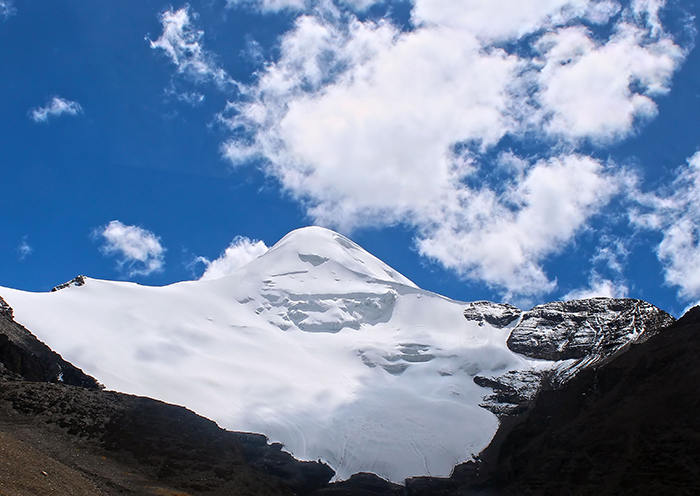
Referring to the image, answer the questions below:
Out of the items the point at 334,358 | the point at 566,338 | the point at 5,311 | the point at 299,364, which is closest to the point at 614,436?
the point at 566,338

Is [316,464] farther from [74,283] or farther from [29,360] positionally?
[74,283]

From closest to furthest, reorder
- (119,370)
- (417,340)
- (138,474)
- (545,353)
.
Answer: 1. (138,474)
2. (119,370)
3. (545,353)
4. (417,340)

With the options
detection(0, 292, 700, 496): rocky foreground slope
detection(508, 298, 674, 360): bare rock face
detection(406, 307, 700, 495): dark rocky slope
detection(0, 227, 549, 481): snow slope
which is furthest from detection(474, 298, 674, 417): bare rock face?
detection(0, 292, 700, 496): rocky foreground slope

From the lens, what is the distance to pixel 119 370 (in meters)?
126

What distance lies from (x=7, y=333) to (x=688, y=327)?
92164 mm

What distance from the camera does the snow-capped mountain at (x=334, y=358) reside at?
4771 inches

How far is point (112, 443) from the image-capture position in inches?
2980

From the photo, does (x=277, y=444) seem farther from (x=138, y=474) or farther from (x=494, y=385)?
(x=494, y=385)

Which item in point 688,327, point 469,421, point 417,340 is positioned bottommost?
point 469,421

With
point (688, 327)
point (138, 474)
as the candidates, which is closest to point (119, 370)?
point (138, 474)

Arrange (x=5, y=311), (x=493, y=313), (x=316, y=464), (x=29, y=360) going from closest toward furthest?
(x=29, y=360)
(x=316, y=464)
(x=5, y=311)
(x=493, y=313)

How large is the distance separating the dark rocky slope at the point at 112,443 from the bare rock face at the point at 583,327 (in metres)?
74.0

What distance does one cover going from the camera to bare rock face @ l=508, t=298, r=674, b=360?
149975mm

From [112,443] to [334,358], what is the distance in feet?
303
